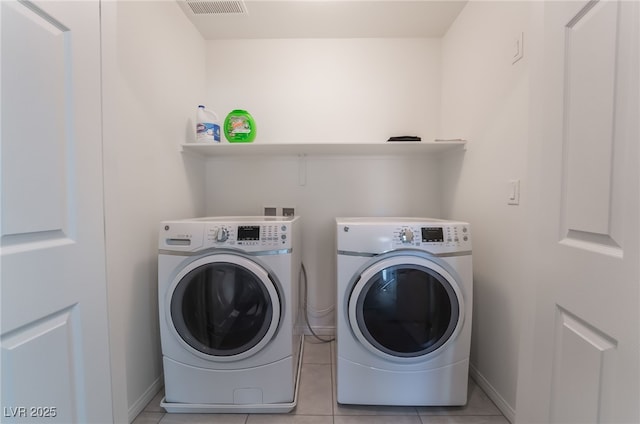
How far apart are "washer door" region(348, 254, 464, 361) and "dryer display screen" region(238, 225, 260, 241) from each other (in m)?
0.54

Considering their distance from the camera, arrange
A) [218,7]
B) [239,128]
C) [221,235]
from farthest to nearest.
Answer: [239,128], [218,7], [221,235]

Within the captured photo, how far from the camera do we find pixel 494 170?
1400 mm

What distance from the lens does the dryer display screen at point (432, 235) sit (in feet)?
4.13

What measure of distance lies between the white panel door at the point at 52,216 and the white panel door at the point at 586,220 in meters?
1.31

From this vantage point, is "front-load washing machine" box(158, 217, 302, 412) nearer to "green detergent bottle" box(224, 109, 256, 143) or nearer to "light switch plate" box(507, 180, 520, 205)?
"green detergent bottle" box(224, 109, 256, 143)

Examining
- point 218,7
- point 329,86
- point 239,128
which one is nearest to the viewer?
point 218,7

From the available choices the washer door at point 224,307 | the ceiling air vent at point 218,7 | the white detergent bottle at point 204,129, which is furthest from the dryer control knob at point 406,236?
the ceiling air vent at point 218,7

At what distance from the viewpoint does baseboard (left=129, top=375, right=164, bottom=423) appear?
1.27m

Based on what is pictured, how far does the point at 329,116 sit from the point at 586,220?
1698 mm

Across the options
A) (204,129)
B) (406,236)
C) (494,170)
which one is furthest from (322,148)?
(494,170)

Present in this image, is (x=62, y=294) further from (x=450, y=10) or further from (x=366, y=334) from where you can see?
(x=450, y=10)

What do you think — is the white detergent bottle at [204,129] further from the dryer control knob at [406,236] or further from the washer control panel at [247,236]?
the dryer control knob at [406,236]

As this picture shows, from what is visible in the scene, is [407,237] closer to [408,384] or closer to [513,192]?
[513,192]

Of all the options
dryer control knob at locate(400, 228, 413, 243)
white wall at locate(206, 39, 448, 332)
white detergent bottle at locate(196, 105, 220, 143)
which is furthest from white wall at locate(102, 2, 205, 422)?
dryer control knob at locate(400, 228, 413, 243)
